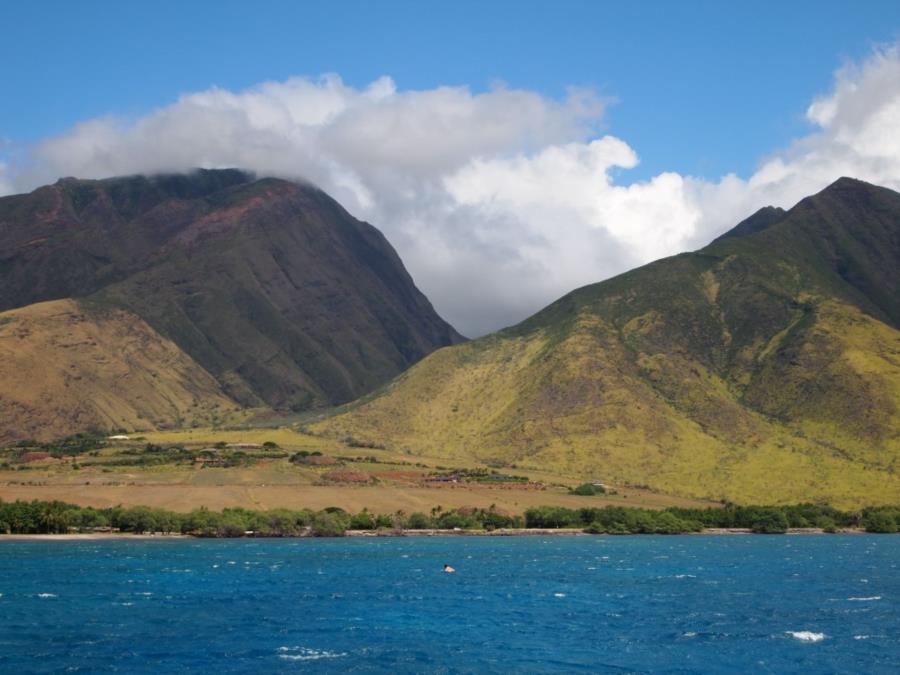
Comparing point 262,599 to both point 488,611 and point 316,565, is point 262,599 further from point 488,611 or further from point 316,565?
point 316,565

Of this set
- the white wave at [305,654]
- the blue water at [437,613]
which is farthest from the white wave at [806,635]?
the white wave at [305,654]

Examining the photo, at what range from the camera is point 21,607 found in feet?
275

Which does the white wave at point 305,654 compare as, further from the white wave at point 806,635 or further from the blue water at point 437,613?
the white wave at point 806,635

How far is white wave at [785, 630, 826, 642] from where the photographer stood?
241 ft

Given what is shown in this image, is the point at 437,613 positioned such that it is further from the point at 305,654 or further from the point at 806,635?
the point at 806,635

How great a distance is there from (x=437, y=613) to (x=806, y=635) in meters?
28.0

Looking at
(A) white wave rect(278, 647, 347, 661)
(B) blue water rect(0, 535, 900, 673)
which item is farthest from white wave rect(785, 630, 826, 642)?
(A) white wave rect(278, 647, 347, 661)

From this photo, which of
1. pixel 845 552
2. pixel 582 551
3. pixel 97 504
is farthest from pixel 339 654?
pixel 97 504

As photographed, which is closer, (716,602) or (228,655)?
(228,655)

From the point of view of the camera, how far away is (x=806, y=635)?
7512 cm

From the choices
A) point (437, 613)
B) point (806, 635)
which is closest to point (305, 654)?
point (437, 613)

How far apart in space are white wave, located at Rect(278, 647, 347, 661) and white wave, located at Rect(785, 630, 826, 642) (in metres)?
31.9

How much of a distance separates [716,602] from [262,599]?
39677 millimetres

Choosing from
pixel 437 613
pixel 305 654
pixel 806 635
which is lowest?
pixel 437 613
